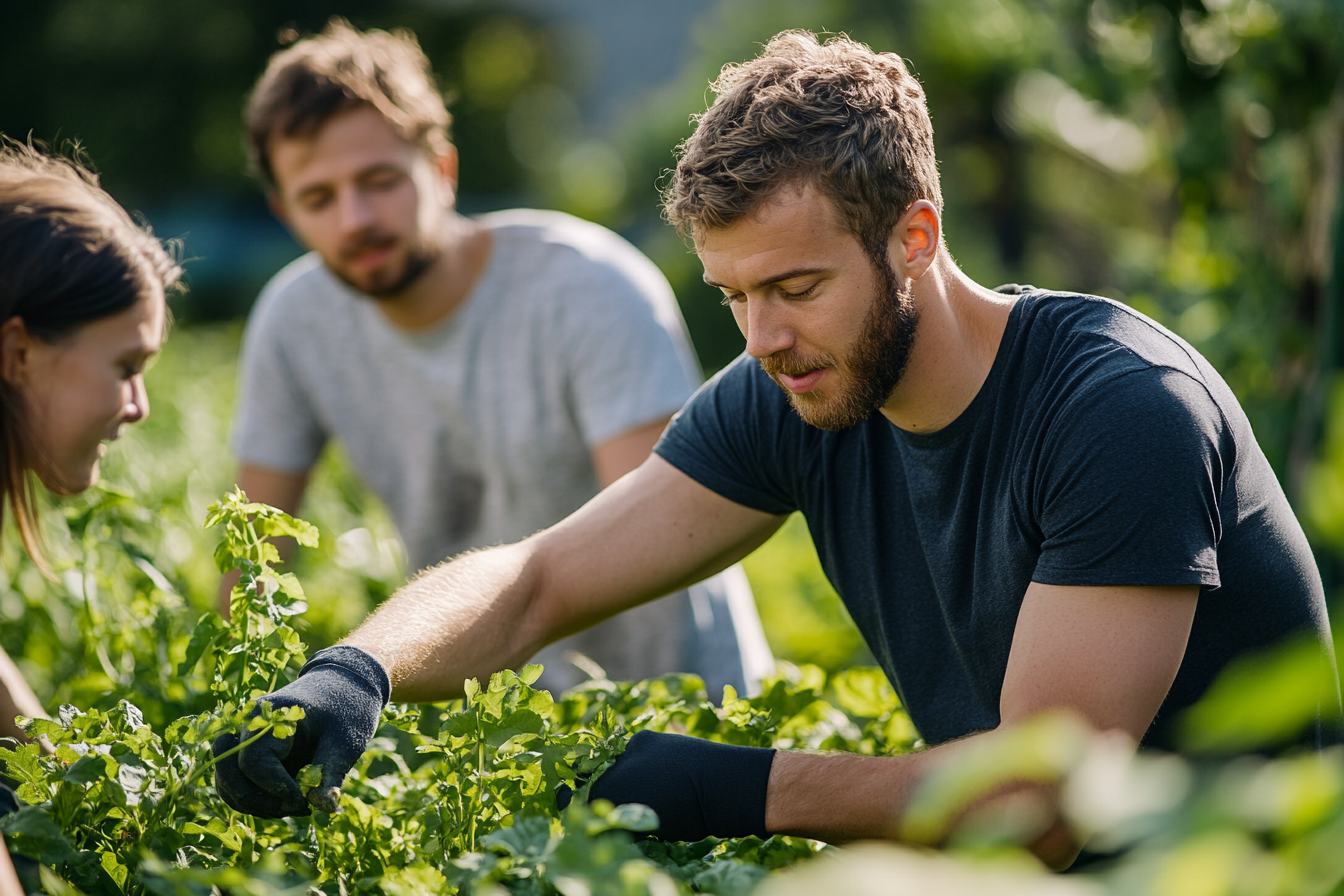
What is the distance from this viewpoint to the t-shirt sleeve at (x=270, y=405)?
10.1 feet

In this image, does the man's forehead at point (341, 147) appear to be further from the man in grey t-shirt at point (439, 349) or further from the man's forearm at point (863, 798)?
the man's forearm at point (863, 798)

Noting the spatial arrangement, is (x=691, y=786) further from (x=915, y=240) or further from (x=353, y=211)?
(x=353, y=211)

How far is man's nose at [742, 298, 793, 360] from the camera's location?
1.61 metres

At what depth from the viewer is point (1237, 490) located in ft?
4.94

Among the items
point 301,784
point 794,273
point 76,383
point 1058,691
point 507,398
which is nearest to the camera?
point 301,784

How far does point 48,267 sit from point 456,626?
2.73 feet

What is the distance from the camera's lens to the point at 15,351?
1.78 metres

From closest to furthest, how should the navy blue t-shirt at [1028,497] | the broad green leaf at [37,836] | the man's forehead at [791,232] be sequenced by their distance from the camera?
the broad green leaf at [37,836], the navy blue t-shirt at [1028,497], the man's forehead at [791,232]

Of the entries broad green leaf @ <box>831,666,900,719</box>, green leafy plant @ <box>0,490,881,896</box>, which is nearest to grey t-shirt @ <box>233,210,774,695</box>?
broad green leaf @ <box>831,666,900,719</box>

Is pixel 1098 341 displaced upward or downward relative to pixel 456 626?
upward

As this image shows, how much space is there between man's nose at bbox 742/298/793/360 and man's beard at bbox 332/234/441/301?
139 cm

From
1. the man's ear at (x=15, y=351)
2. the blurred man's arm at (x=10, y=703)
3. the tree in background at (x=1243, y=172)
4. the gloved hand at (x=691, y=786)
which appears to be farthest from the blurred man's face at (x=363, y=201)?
the gloved hand at (x=691, y=786)

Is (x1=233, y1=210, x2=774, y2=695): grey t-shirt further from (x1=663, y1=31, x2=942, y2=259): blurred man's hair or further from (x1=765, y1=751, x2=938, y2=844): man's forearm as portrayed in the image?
(x1=765, y1=751, x2=938, y2=844): man's forearm

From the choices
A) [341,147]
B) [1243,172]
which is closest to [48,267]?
[341,147]
